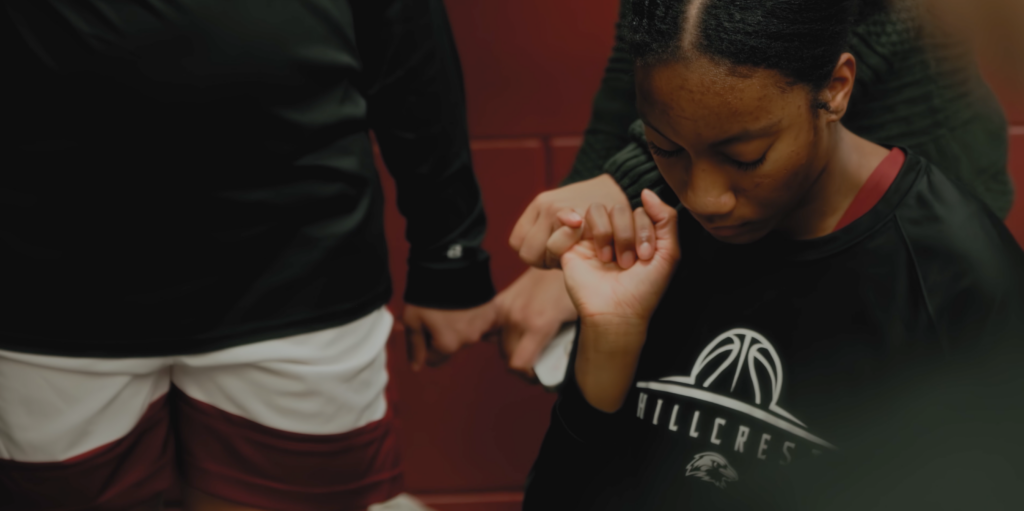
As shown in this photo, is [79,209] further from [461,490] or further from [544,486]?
[461,490]

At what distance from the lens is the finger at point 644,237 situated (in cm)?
45

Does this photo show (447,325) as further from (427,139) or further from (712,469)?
(712,469)

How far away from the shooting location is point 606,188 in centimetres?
50

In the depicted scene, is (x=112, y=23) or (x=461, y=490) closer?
(x=112, y=23)

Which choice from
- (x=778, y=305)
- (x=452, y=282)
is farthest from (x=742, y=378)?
(x=452, y=282)

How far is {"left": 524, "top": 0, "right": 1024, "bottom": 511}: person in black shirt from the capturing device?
364 mm

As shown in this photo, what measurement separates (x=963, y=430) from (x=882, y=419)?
35mm

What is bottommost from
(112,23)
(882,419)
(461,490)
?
(461,490)

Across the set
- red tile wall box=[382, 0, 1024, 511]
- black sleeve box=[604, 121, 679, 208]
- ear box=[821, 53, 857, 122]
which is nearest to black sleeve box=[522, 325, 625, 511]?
black sleeve box=[604, 121, 679, 208]

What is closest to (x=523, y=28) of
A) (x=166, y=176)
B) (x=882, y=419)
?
(x=166, y=176)

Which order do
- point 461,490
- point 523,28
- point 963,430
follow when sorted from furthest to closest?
point 461,490 → point 523,28 → point 963,430

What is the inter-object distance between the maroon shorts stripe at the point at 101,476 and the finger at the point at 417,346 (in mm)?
190

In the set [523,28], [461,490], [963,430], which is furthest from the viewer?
[461,490]

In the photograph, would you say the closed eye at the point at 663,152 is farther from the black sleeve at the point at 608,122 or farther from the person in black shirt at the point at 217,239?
the person in black shirt at the point at 217,239
